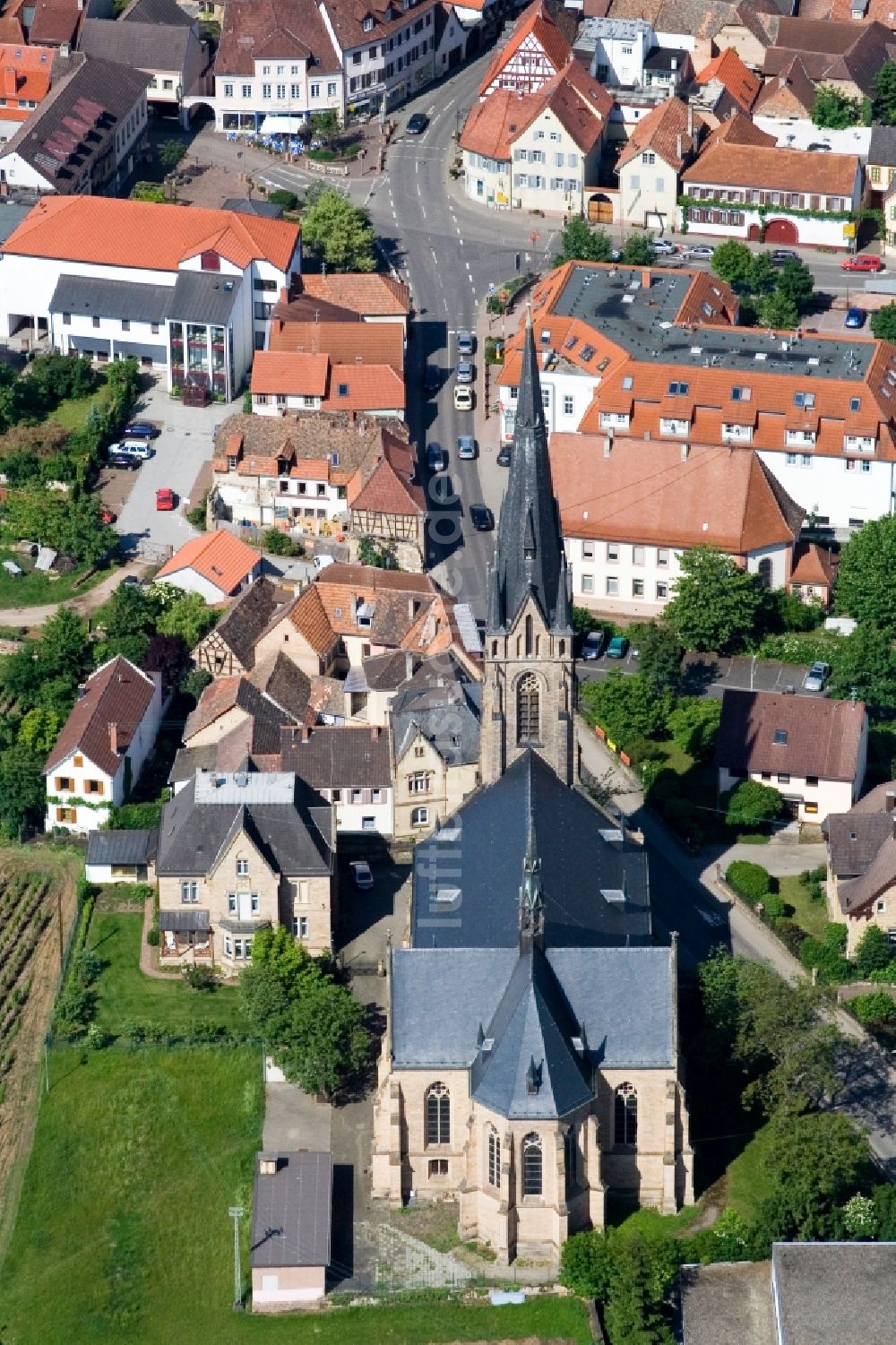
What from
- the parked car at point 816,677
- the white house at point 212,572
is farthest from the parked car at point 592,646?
Answer: the white house at point 212,572

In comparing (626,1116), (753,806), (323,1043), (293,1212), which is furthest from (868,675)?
(293,1212)

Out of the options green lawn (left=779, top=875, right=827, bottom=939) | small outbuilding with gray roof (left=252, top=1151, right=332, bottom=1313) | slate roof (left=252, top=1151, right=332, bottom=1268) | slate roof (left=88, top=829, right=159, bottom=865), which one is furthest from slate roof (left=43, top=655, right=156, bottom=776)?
green lawn (left=779, top=875, right=827, bottom=939)

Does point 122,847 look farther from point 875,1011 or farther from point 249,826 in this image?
point 875,1011

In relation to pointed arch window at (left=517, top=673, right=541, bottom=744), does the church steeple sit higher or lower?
higher

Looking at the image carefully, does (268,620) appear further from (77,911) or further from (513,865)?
(513,865)

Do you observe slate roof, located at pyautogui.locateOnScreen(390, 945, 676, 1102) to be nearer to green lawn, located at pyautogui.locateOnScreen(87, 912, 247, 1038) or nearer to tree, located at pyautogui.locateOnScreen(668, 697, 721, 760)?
green lawn, located at pyautogui.locateOnScreen(87, 912, 247, 1038)

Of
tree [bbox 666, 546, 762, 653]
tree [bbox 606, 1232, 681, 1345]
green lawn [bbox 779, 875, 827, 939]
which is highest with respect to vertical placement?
tree [bbox 666, 546, 762, 653]
